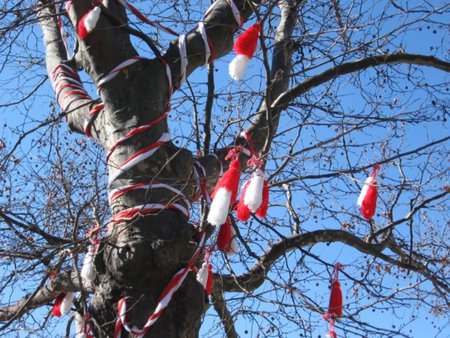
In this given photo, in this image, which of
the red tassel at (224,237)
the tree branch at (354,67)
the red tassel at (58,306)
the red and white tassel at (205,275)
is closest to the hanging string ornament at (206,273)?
the red and white tassel at (205,275)

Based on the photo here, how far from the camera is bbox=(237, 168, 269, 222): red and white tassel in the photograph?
3448mm

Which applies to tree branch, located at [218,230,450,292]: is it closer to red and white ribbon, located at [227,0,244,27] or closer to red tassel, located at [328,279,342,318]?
red tassel, located at [328,279,342,318]

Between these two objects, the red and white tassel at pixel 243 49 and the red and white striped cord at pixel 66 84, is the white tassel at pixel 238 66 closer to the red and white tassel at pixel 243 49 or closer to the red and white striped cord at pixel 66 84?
the red and white tassel at pixel 243 49

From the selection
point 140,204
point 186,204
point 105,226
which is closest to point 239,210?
point 186,204

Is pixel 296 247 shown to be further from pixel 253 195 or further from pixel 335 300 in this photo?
pixel 253 195

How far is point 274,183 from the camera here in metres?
4.95

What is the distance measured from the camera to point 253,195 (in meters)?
3.47

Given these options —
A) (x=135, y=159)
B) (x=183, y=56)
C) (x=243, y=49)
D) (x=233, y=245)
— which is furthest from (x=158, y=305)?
(x=183, y=56)

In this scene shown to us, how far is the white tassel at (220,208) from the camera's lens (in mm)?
3336

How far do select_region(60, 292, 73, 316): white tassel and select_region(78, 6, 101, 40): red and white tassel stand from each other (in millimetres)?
1604

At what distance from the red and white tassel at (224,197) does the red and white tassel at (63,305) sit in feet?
4.41

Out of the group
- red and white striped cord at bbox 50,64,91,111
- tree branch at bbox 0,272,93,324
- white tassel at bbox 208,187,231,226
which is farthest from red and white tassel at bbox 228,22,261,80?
tree branch at bbox 0,272,93,324

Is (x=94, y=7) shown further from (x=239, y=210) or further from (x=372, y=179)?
(x=372, y=179)

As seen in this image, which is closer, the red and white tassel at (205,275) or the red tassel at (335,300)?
the red and white tassel at (205,275)
